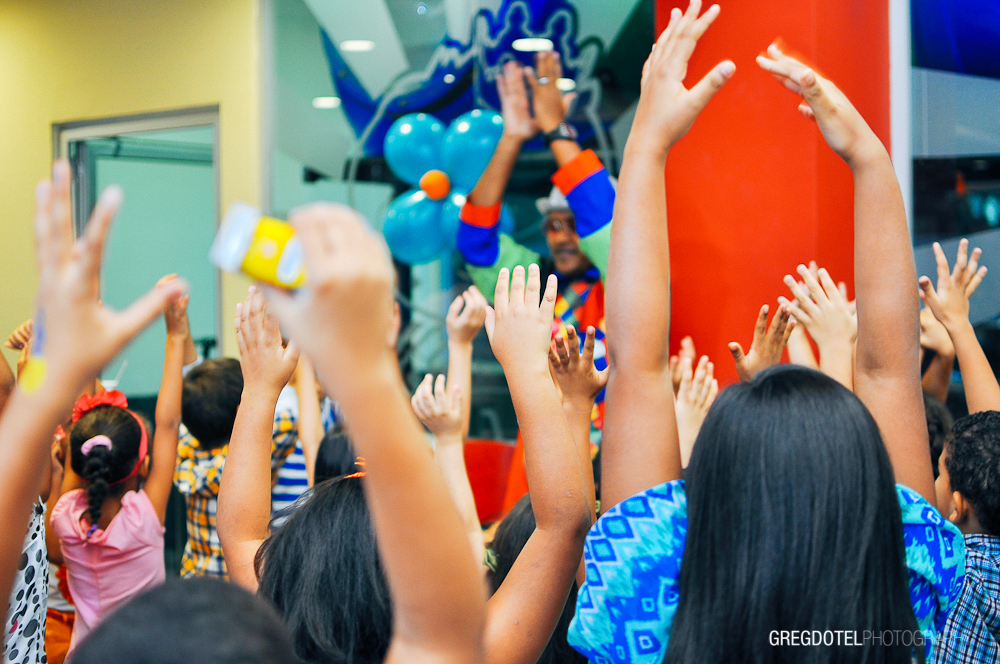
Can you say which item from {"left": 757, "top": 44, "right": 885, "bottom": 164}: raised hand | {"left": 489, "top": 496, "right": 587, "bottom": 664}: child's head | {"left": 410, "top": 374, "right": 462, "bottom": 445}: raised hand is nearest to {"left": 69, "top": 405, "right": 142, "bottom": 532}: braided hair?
{"left": 410, "top": 374, "right": 462, "bottom": 445}: raised hand

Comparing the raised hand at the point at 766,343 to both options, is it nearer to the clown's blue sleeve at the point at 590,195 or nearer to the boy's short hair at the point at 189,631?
the clown's blue sleeve at the point at 590,195

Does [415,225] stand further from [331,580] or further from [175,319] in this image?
[331,580]

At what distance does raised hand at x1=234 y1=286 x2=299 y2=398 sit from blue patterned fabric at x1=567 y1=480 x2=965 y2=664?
54cm

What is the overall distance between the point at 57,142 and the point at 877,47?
3.62 metres

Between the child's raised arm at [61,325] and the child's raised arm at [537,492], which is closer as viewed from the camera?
the child's raised arm at [61,325]

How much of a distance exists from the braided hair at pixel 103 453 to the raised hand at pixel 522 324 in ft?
4.10

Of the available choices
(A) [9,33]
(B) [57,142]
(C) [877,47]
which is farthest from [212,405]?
(A) [9,33]

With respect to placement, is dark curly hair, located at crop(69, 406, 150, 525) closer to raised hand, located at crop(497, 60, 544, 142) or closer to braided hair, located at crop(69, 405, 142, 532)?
braided hair, located at crop(69, 405, 142, 532)

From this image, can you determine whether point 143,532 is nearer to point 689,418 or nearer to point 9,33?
point 689,418

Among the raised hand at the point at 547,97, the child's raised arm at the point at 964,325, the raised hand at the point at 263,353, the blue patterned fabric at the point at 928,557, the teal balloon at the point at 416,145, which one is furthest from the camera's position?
the teal balloon at the point at 416,145

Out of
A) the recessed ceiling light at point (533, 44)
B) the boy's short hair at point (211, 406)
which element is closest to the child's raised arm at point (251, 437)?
the boy's short hair at point (211, 406)

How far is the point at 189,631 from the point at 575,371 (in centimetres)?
84

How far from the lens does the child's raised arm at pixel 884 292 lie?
1121 mm

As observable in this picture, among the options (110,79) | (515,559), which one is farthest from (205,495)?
(110,79)
